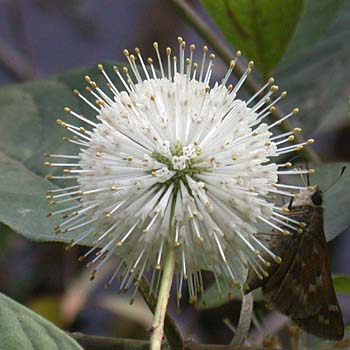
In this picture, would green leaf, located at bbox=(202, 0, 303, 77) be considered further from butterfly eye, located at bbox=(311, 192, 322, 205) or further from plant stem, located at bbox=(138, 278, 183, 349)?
plant stem, located at bbox=(138, 278, 183, 349)

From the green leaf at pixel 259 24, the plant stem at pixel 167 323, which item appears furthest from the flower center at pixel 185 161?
the green leaf at pixel 259 24

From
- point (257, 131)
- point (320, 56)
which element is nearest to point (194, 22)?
point (320, 56)

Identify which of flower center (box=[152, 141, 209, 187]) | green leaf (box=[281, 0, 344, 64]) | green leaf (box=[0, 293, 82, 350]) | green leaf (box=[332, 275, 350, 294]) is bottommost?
green leaf (box=[332, 275, 350, 294])

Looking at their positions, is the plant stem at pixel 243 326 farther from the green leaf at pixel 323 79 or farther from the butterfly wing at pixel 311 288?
the green leaf at pixel 323 79

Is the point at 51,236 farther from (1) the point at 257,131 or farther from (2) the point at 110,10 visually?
(2) the point at 110,10

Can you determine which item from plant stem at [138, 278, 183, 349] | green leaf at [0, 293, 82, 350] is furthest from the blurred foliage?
plant stem at [138, 278, 183, 349]
